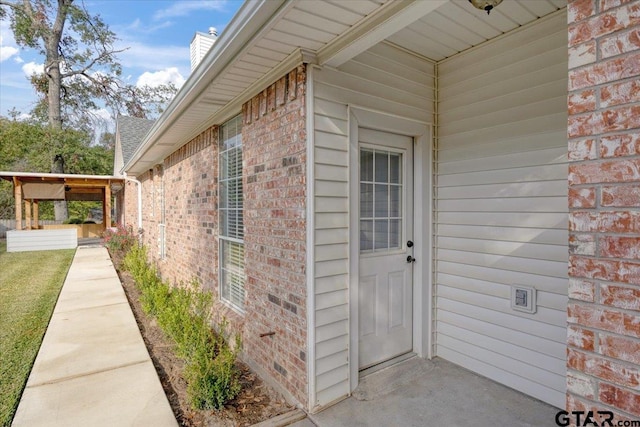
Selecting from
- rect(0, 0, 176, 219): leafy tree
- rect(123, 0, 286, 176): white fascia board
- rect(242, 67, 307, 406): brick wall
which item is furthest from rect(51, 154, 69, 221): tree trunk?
rect(242, 67, 307, 406): brick wall

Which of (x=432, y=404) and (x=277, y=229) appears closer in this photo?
(x=432, y=404)

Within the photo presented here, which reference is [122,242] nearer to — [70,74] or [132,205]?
[132,205]

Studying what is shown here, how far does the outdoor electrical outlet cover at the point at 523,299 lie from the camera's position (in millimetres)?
2740

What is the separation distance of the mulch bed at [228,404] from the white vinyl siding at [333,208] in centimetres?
49

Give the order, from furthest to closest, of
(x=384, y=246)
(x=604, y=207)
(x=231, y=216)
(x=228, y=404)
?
(x=231, y=216) < (x=384, y=246) < (x=228, y=404) < (x=604, y=207)

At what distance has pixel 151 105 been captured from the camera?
23.5 m

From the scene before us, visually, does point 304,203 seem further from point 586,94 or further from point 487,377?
point 487,377

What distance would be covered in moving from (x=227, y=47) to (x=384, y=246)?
210 centimetres

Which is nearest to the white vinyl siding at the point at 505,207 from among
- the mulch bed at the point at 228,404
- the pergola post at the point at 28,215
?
the mulch bed at the point at 228,404

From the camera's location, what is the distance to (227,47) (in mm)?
2475

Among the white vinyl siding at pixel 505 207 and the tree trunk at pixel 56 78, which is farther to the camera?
the tree trunk at pixel 56 78

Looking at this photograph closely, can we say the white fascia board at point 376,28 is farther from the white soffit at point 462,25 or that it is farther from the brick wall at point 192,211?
the brick wall at point 192,211

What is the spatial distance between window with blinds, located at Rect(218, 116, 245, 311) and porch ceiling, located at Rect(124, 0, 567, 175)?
475mm

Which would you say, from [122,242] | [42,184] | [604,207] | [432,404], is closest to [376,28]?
[604,207]
